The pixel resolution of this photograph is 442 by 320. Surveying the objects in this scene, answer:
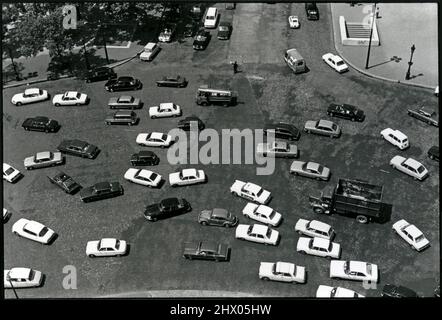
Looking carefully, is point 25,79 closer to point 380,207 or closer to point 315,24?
point 315,24

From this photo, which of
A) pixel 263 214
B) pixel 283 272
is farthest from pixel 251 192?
pixel 283 272

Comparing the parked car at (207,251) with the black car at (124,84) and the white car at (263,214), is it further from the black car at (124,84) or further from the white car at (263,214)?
the black car at (124,84)

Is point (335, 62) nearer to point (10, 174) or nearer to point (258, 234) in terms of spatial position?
Answer: point (258, 234)

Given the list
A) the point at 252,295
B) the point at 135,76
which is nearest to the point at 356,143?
the point at 252,295

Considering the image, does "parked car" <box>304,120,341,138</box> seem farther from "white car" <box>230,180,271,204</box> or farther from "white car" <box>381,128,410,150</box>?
"white car" <box>230,180,271,204</box>

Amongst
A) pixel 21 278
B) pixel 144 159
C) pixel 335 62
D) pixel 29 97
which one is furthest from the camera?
pixel 335 62

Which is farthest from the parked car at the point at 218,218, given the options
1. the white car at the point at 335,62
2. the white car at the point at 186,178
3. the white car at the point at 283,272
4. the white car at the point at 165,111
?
the white car at the point at 335,62
